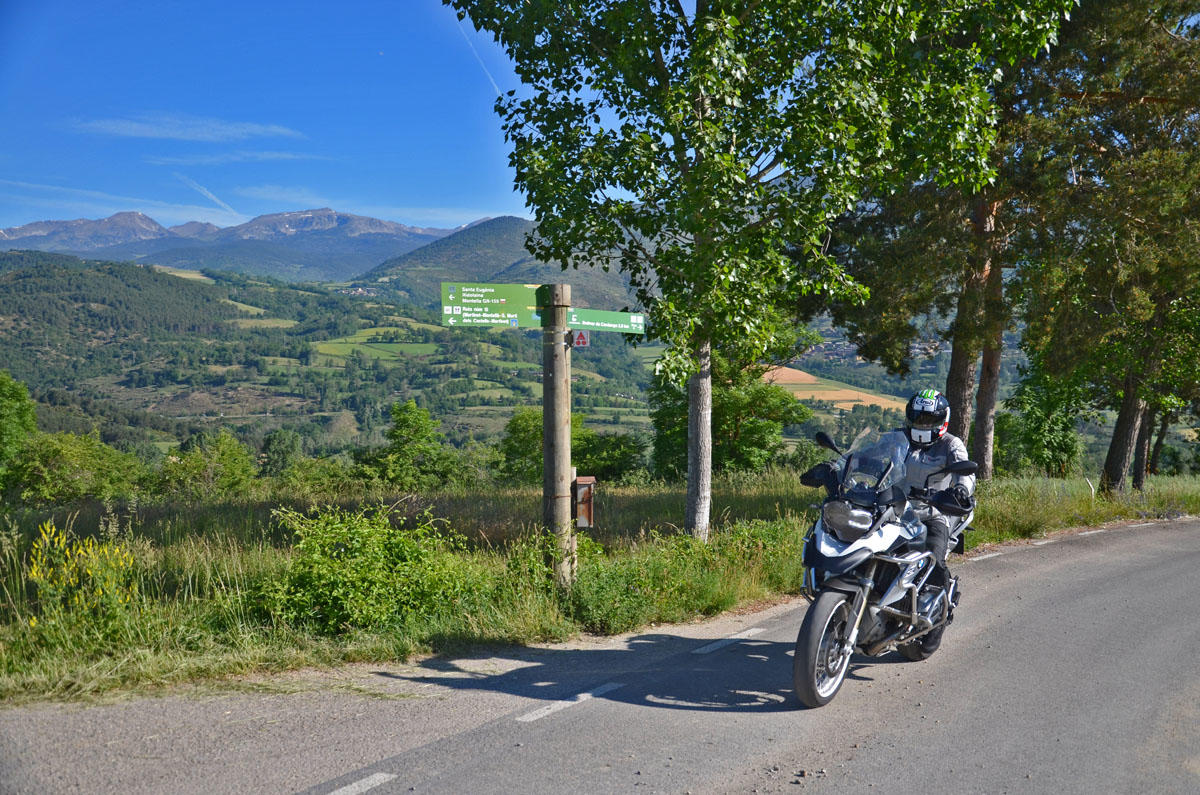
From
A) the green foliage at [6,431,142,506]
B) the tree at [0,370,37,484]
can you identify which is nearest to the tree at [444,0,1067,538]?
the green foliage at [6,431,142,506]

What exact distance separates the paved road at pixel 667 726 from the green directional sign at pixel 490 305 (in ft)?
8.39

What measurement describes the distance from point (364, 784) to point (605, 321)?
14.7ft

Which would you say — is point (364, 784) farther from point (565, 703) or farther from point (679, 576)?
point (679, 576)

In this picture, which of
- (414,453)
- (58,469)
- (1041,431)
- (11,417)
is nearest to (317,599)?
(1041,431)

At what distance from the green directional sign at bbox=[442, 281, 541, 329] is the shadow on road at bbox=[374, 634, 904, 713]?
2.53 meters

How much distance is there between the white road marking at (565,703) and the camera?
15.5 feet

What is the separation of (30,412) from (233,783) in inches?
2636

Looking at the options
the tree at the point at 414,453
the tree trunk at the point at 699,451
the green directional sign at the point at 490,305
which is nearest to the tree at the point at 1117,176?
the tree trunk at the point at 699,451

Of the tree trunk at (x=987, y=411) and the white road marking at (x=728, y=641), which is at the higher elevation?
the tree trunk at (x=987, y=411)

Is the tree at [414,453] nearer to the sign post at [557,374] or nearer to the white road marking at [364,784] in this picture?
the sign post at [557,374]

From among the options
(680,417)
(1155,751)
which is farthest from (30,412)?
(1155,751)

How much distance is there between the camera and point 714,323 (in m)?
8.22

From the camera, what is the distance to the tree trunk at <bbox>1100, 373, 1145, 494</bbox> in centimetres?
1695

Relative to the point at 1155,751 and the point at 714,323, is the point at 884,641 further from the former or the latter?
the point at 714,323
